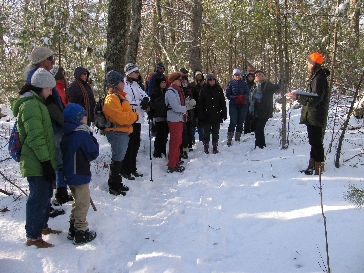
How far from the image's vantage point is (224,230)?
3.99 metres

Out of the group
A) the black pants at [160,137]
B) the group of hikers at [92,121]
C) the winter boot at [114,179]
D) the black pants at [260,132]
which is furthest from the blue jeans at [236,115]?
the winter boot at [114,179]

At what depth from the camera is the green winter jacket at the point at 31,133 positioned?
3270 mm

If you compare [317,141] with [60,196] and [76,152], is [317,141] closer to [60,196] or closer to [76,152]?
[76,152]

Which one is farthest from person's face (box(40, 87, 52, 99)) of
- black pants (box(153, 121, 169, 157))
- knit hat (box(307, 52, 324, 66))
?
knit hat (box(307, 52, 324, 66))

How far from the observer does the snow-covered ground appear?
127 inches

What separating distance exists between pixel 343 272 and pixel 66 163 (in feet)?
10.5

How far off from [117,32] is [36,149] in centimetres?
505

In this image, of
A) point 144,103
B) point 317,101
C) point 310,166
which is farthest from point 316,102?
point 144,103

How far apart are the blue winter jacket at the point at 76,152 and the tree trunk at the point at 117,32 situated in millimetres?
4261

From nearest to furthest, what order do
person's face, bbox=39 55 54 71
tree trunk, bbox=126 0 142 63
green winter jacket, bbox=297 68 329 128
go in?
person's face, bbox=39 55 54 71 → green winter jacket, bbox=297 68 329 128 → tree trunk, bbox=126 0 142 63

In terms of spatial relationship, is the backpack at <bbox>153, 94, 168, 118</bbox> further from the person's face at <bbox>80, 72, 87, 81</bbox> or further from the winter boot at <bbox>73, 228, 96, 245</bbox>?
the winter boot at <bbox>73, 228, 96, 245</bbox>

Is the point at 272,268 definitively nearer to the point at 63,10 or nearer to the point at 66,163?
the point at 66,163

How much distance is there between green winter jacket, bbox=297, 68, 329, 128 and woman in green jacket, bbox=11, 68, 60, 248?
4180 mm

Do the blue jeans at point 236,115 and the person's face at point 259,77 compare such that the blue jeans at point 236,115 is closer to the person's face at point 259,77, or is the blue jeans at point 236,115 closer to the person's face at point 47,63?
the person's face at point 259,77
